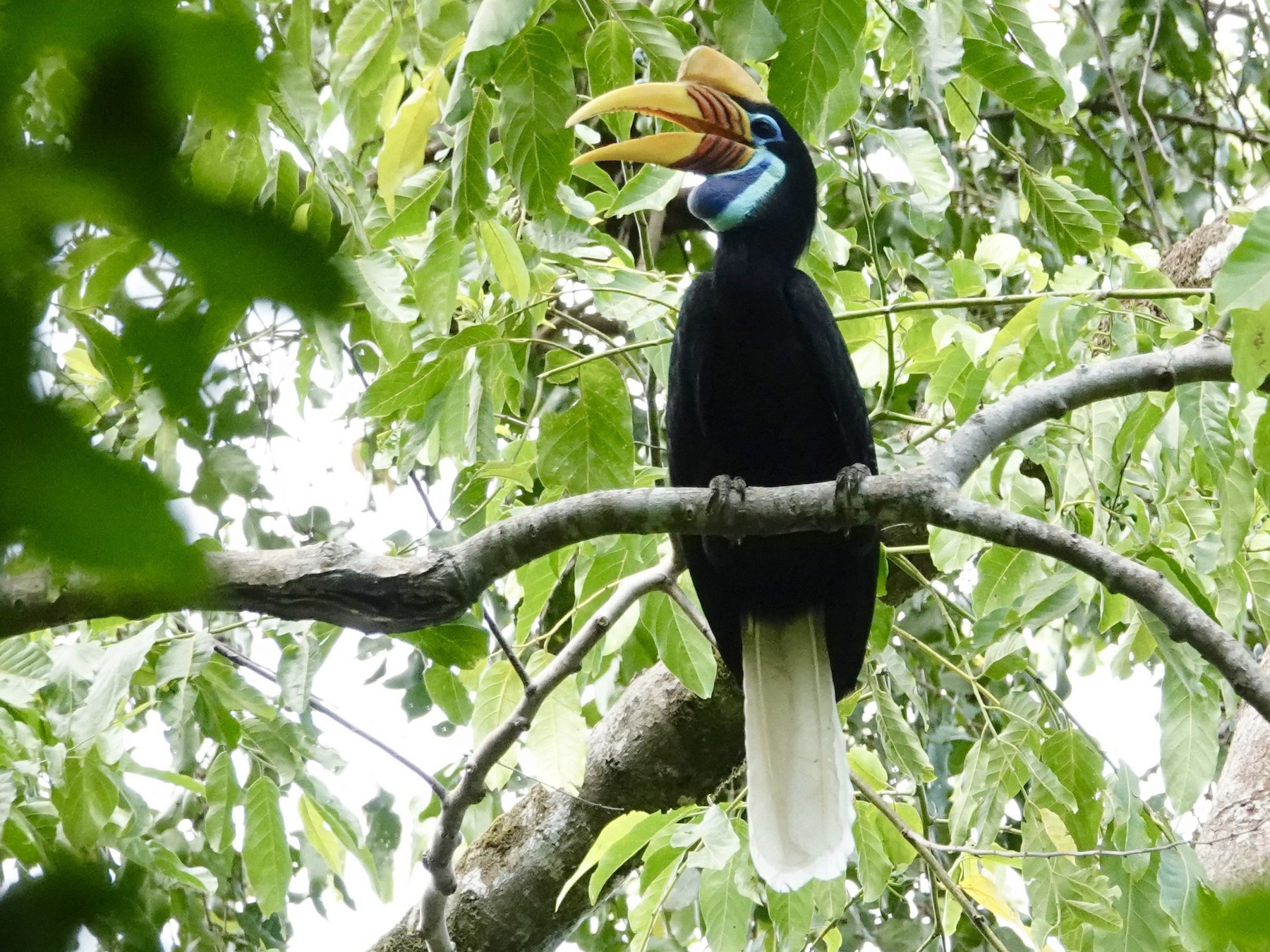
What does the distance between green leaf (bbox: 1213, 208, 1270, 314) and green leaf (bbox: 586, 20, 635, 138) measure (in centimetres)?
95

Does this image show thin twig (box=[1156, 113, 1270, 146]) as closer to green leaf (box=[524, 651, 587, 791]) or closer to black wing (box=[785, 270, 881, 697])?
black wing (box=[785, 270, 881, 697])

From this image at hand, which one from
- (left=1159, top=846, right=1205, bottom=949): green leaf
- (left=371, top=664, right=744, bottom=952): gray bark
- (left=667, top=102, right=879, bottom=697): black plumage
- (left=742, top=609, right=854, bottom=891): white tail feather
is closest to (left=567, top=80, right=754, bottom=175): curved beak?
(left=667, top=102, right=879, bottom=697): black plumage

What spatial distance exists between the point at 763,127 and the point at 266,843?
6.36 feet

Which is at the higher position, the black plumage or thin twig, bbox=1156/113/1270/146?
thin twig, bbox=1156/113/1270/146

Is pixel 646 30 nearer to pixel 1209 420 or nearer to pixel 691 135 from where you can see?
pixel 691 135

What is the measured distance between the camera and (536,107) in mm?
1857

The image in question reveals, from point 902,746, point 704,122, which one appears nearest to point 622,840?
point 902,746

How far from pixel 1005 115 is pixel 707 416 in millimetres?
2237

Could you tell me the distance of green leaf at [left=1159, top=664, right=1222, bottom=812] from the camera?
7.11 ft

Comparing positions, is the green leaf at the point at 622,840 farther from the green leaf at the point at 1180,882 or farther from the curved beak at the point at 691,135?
the curved beak at the point at 691,135

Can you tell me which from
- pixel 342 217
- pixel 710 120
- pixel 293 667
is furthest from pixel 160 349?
pixel 710 120

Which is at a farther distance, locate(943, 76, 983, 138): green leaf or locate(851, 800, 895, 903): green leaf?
locate(851, 800, 895, 903): green leaf

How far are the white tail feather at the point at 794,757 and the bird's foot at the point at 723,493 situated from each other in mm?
695

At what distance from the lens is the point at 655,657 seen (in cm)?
321
